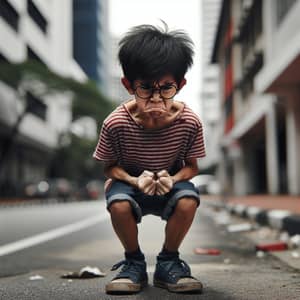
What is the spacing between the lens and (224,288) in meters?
4.17

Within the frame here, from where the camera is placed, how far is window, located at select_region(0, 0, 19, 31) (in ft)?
124

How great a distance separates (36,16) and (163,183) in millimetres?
47023

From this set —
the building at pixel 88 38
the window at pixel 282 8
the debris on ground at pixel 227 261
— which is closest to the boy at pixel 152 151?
the debris on ground at pixel 227 261

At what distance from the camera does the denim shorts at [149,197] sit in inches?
153

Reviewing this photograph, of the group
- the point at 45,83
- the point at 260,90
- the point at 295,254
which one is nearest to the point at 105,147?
the point at 295,254

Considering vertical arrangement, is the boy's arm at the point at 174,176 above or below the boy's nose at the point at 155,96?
below

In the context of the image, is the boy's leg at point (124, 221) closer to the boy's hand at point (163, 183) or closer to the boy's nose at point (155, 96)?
the boy's hand at point (163, 183)

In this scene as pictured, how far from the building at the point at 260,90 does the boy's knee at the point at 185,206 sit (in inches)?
554

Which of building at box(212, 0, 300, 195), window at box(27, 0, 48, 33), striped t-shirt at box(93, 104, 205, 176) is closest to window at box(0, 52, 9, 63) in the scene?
window at box(27, 0, 48, 33)

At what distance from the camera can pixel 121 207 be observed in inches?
151

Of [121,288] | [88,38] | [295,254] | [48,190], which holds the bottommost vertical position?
[121,288]

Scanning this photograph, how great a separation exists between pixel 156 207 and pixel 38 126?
4692 cm

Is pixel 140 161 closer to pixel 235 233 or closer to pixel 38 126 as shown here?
pixel 235 233

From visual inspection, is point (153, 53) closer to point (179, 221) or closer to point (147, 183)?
point (147, 183)
